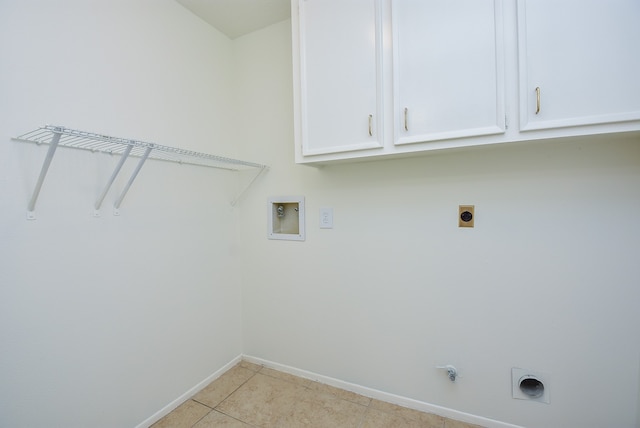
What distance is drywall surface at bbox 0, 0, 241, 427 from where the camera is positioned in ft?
3.41

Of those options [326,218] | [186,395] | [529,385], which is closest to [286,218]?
[326,218]

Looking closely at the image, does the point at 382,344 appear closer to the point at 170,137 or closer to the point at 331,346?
the point at 331,346

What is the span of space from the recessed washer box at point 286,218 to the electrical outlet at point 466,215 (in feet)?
3.03

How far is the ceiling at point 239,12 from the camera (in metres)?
1.65

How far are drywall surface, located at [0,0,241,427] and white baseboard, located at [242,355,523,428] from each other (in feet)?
1.60

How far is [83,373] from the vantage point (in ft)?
3.97

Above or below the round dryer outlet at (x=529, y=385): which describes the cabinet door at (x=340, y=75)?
above

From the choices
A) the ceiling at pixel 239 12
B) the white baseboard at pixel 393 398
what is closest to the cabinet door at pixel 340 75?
the ceiling at pixel 239 12

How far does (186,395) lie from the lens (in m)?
1.66

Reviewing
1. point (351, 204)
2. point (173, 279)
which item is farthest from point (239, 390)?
point (351, 204)

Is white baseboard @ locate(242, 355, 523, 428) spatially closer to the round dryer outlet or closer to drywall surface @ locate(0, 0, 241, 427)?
the round dryer outlet

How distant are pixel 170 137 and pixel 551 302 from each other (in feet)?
7.04

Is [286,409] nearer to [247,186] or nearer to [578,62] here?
[247,186]

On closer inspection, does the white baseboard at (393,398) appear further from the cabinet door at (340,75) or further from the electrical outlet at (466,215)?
the cabinet door at (340,75)
